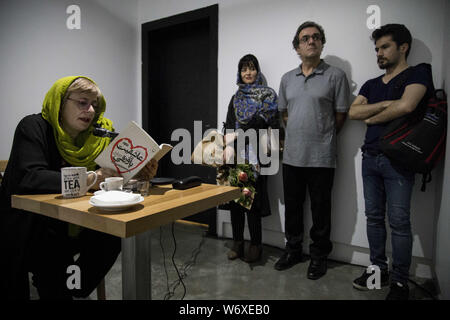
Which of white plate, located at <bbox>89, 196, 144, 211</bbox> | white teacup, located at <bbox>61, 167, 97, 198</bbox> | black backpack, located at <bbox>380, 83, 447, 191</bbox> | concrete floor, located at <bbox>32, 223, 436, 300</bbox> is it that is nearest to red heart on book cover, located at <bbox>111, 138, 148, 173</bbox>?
white teacup, located at <bbox>61, 167, 97, 198</bbox>

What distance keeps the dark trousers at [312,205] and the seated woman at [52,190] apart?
1268mm

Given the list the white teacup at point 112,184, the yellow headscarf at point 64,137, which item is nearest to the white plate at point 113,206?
the white teacup at point 112,184

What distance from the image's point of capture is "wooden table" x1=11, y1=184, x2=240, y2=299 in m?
0.69

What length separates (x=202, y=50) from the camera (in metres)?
2.86

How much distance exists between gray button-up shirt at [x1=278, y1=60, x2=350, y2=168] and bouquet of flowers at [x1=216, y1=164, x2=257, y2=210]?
13.6 inches

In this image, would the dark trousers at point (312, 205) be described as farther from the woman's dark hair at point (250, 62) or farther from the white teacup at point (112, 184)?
the white teacup at point (112, 184)

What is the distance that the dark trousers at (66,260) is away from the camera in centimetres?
117

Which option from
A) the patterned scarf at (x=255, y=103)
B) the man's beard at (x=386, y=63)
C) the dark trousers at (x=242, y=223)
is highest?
the man's beard at (x=386, y=63)

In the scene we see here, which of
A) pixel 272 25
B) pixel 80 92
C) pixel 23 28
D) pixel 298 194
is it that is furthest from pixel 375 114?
pixel 23 28

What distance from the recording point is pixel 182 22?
2.79m

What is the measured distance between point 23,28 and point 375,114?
8.95 ft

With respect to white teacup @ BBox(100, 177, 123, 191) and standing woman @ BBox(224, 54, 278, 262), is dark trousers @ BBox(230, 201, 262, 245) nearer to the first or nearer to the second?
standing woman @ BBox(224, 54, 278, 262)

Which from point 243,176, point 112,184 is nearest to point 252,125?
point 243,176

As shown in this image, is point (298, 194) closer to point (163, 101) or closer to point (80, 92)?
point (80, 92)
